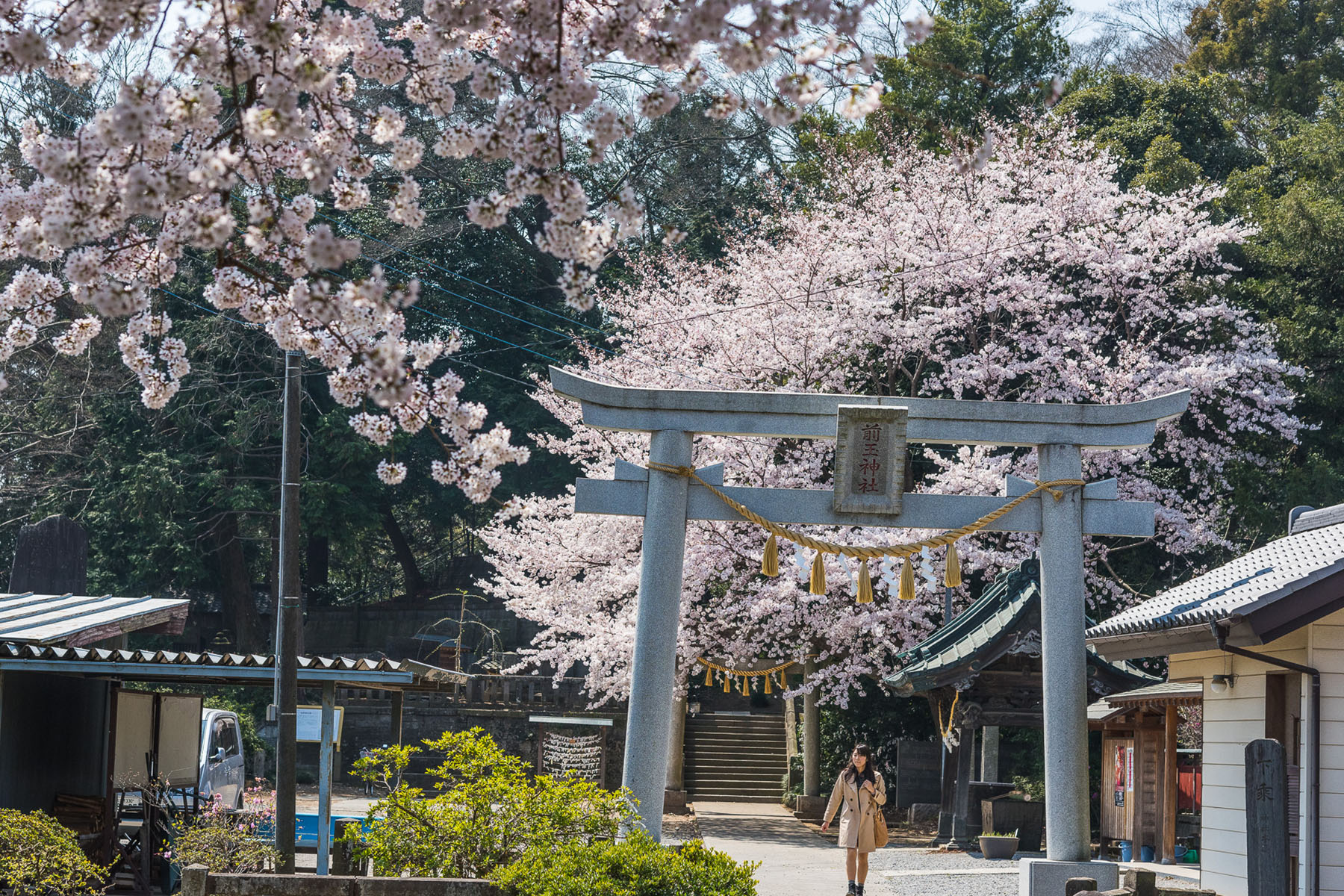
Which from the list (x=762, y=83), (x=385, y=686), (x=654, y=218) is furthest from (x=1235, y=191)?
(x=385, y=686)

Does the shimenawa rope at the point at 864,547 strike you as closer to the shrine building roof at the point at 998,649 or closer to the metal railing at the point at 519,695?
the shrine building roof at the point at 998,649

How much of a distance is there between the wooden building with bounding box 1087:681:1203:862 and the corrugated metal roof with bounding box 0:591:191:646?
425 inches

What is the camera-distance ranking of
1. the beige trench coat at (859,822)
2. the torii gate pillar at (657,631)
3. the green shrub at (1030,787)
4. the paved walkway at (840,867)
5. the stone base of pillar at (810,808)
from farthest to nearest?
1. the stone base of pillar at (810,808)
2. the green shrub at (1030,787)
3. the paved walkway at (840,867)
4. the beige trench coat at (859,822)
5. the torii gate pillar at (657,631)

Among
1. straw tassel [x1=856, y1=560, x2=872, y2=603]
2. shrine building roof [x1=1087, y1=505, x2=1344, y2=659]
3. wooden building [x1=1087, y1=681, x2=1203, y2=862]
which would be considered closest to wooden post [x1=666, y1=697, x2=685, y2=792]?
wooden building [x1=1087, y1=681, x2=1203, y2=862]

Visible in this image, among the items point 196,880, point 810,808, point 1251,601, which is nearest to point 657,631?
point 196,880

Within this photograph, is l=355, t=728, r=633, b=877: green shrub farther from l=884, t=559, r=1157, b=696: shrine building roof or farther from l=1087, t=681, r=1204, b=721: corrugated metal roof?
l=884, t=559, r=1157, b=696: shrine building roof

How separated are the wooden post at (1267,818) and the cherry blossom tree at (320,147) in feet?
11.7

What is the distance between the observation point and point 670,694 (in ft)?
33.6

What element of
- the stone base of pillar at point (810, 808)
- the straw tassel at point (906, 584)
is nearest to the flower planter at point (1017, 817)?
the stone base of pillar at point (810, 808)

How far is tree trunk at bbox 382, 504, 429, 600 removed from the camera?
116 ft

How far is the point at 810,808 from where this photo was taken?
2188 centimetres

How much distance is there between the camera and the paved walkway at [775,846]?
46.6 ft

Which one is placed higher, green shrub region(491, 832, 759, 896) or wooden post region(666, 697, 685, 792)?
green shrub region(491, 832, 759, 896)

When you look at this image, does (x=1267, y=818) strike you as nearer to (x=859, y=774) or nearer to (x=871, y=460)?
(x=871, y=460)
